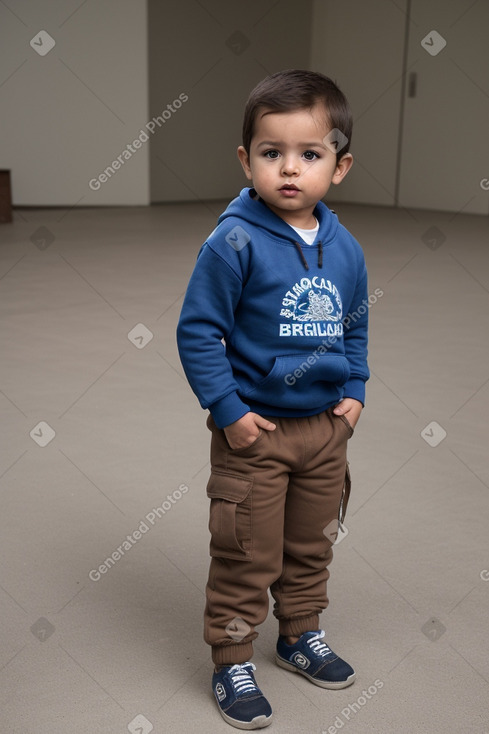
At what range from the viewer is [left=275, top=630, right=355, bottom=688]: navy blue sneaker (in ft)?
4.55

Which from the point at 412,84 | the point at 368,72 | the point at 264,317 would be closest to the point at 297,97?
the point at 264,317

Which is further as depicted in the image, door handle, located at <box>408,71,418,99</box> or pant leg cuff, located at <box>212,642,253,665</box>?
door handle, located at <box>408,71,418,99</box>

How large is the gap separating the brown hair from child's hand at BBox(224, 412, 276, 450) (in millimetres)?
393

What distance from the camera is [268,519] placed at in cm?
129

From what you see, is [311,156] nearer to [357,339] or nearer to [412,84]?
[357,339]

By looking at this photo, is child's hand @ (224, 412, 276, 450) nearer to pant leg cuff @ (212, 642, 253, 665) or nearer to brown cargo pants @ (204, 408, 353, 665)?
brown cargo pants @ (204, 408, 353, 665)

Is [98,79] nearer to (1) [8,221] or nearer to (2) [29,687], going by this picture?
(1) [8,221]

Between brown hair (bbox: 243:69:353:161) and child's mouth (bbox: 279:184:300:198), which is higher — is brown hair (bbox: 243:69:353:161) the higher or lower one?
the higher one

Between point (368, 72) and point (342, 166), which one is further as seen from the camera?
point (368, 72)

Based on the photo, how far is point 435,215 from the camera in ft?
27.7

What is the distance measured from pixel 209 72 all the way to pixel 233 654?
830cm

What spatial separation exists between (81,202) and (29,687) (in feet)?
23.6

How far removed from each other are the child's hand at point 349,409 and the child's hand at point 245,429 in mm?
136

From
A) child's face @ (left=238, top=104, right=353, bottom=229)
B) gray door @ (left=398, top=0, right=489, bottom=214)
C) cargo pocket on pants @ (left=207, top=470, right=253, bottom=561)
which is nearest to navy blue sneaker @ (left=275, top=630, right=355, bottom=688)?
cargo pocket on pants @ (left=207, top=470, right=253, bottom=561)
